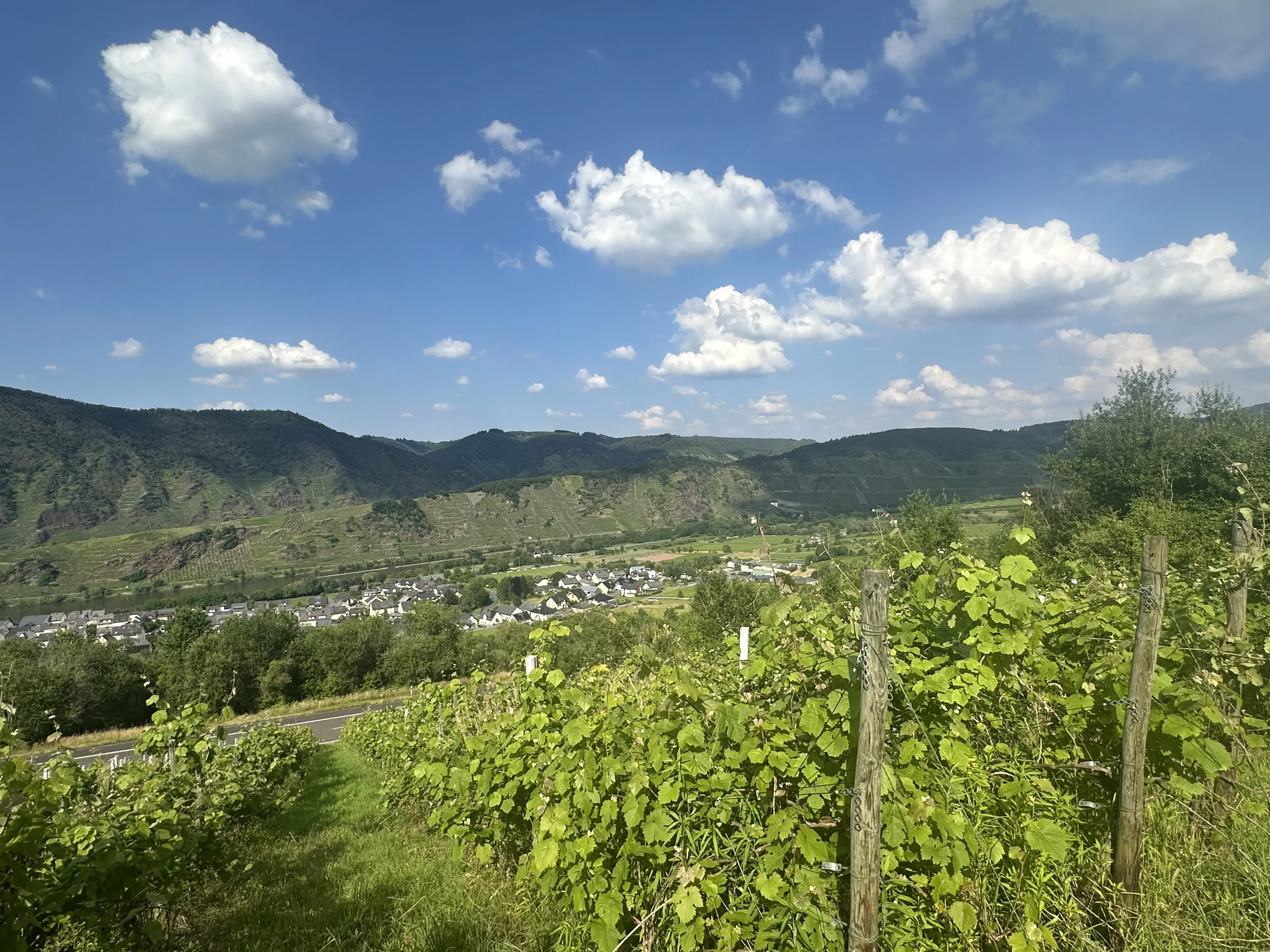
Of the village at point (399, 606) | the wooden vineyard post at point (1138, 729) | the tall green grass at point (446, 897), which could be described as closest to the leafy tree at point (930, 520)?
the tall green grass at point (446, 897)

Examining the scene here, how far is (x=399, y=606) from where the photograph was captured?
86.2m

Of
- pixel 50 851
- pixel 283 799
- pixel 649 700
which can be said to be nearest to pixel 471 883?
pixel 649 700

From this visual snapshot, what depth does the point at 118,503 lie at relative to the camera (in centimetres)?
17150

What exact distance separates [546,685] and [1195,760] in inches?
153

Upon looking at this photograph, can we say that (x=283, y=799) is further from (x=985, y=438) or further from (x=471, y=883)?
(x=985, y=438)

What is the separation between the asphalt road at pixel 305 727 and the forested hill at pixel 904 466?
8449 centimetres

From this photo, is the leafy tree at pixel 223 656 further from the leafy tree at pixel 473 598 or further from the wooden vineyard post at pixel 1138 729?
the wooden vineyard post at pixel 1138 729

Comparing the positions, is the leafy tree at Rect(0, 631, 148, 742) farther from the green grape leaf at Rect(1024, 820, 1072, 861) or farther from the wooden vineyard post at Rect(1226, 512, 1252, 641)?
the wooden vineyard post at Rect(1226, 512, 1252, 641)

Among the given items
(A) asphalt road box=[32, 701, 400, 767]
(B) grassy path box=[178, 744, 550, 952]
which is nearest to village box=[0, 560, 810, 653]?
(A) asphalt road box=[32, 701, 400, 767]

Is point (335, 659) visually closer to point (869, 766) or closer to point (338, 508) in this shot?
point (869, 766)

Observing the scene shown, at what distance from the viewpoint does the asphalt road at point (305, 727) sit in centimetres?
2136

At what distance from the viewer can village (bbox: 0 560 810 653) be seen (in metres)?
66.6

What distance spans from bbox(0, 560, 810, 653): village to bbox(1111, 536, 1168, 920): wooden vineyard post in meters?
54.2

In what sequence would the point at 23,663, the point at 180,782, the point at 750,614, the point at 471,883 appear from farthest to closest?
1. the point at 23,663
2. the point at 750,614
3. the point at 180,782
4. the point at 471,883
